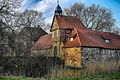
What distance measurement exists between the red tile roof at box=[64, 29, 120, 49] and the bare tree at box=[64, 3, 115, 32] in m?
10.2

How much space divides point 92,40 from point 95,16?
1531cm

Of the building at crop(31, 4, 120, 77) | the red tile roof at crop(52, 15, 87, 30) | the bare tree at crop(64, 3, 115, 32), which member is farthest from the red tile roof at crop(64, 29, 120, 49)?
the bare tree at crop(64, 3, 115, 32)

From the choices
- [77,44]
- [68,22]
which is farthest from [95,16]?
[77,44]

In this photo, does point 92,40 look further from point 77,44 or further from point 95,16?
point 95,16

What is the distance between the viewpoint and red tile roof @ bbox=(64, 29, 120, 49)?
27.7 metres

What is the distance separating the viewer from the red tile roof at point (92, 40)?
2771 centimetres

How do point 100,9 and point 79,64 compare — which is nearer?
point 79,64

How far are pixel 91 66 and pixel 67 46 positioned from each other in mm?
18281

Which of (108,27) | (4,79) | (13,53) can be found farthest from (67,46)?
(4,79)

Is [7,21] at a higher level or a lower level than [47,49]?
higher

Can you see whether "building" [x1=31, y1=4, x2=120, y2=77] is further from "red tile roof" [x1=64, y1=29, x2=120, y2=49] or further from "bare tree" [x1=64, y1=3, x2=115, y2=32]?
"bare tree" [x1=64, y1=3, x2=115, y2=32]

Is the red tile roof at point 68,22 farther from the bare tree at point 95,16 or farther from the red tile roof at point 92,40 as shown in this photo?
the bare tree at point 95,16

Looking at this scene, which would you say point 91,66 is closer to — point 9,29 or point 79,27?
point 9,29

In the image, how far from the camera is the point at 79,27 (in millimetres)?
32844
